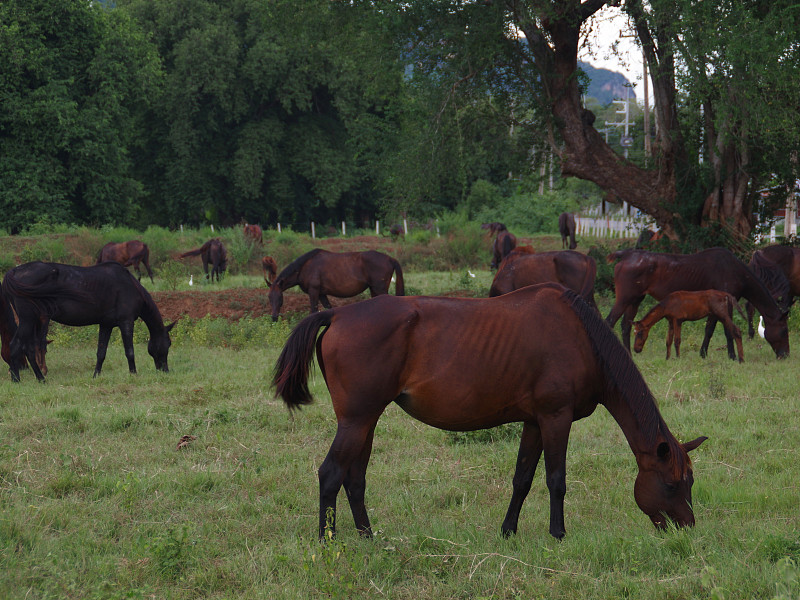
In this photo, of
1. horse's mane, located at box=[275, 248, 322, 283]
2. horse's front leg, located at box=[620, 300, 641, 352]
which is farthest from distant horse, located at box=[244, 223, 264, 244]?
horse's front leg, located at box=[620, 300, 641, 352]

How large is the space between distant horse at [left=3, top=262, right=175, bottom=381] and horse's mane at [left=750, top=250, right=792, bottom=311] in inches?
407

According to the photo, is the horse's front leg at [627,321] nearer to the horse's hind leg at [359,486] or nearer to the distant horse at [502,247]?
the horse's hind leg at [359,486]

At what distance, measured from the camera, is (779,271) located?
1361 cm

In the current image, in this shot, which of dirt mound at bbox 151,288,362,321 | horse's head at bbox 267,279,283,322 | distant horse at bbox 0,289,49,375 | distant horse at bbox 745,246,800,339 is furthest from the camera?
dirt mound at bbox 151,288,362,321

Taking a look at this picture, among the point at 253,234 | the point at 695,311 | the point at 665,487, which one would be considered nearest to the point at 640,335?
the point at 695,311

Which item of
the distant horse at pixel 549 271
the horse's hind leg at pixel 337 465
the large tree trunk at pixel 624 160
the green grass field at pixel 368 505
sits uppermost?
the large tree trunk at pixel 624 160

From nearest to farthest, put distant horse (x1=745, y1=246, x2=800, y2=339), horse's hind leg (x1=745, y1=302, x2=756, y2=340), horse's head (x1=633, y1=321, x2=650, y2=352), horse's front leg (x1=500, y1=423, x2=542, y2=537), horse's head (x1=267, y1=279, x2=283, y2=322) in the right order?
1. horse's front leg (x1=500, y1=423, x2=542, y2=537)
2. horse's head (x1=633, y1=321, x2=650, y2=352)
3. distant horse (x1=745, y1=246, x2=800, y2=339)
4. horse's hind leg (x1=745, y1=302, x2=756, y2=340)
5. horse's head (x1=267, y1=279, x2=283, y2=322)

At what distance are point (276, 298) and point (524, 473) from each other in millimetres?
11804

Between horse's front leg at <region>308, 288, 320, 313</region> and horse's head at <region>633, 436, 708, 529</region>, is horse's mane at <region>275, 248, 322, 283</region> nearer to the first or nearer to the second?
horse's front leg at <region>308, 288, 320, 313</region>

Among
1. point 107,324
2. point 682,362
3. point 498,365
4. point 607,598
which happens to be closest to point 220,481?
point 498,365

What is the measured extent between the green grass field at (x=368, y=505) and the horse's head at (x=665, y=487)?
0.42 ft

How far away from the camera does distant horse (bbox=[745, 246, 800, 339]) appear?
44.4ft

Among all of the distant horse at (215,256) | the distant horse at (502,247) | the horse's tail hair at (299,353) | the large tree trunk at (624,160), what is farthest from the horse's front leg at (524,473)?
the distant horse at (502,247)

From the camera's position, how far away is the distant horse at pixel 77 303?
11.2 m
